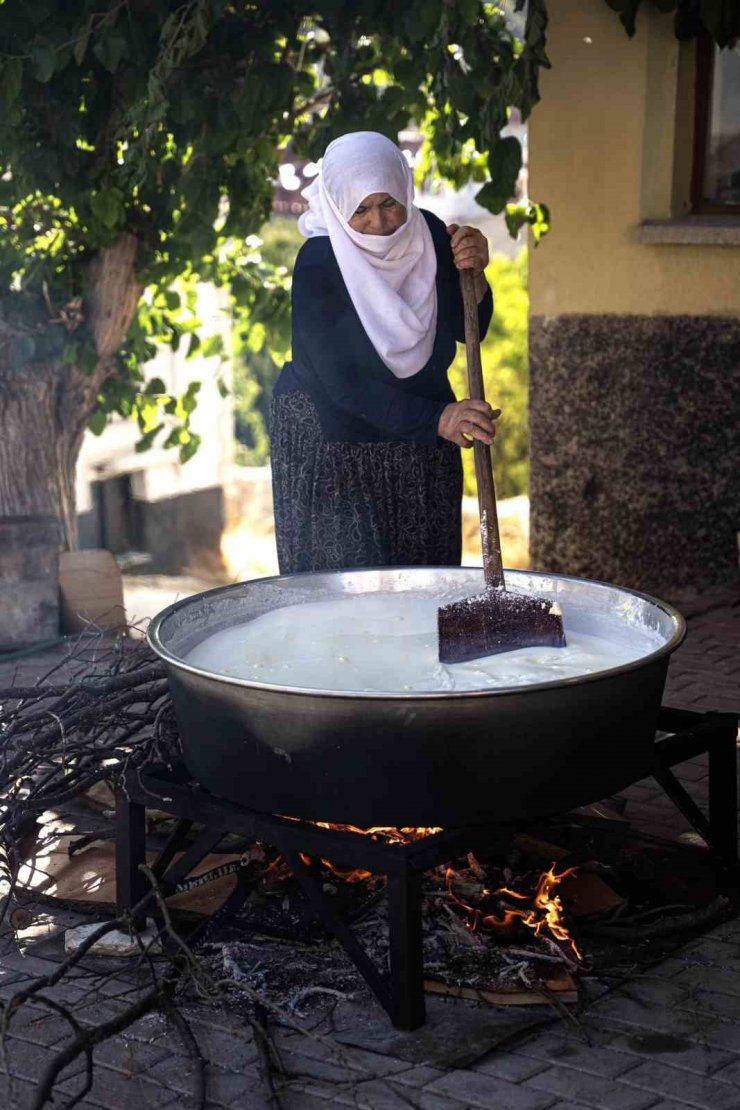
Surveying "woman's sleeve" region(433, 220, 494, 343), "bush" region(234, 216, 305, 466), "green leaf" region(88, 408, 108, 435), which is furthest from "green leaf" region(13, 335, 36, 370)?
"bush" region(234, 216, 305, 466)

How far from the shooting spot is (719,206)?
5875mm

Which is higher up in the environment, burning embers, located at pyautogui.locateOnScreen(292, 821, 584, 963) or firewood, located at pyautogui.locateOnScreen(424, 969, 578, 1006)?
burning embers, located at pyautogui.locateOnScreen(292, 821, 584, 963)

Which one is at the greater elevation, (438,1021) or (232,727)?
(232,727)

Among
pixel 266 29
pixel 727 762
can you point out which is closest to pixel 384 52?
pixel 266 29

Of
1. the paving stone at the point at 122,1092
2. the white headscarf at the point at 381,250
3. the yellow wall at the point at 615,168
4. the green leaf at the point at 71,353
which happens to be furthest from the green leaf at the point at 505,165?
the paving stone at the point at 122,1092

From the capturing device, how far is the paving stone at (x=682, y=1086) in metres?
2.51

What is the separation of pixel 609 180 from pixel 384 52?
3.59 feet

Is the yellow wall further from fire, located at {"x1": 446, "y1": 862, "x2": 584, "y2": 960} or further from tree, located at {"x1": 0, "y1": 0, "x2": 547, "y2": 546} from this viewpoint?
fire, located at {"x1": 446, "y1": 862, "x2": 584, "y2": 960}

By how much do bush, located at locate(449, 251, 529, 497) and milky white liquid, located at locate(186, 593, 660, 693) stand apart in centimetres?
777

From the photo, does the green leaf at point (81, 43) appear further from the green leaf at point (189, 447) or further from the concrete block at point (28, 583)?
the green leaf at point (189, 447)

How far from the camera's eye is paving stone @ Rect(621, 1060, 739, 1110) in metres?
2.51

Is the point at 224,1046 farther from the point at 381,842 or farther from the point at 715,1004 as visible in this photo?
the point at 715,1004

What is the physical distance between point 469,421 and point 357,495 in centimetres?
70

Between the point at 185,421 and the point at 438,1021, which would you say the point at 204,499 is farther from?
the point at 438,1021
